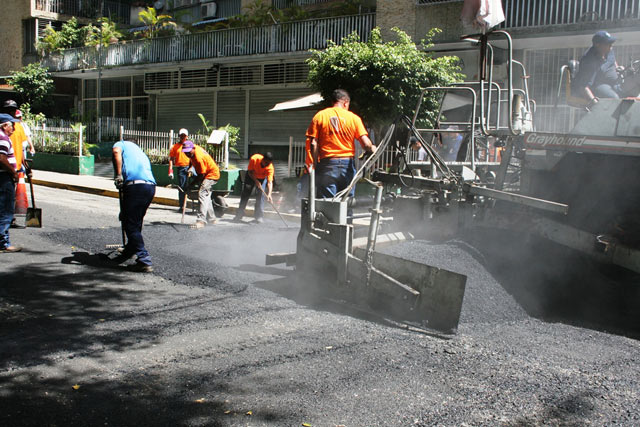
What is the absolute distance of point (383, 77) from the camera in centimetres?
1370

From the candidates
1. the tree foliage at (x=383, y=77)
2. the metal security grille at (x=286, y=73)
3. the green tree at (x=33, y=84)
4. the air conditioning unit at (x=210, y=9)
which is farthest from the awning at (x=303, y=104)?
the green tree at (x=33, y=84)

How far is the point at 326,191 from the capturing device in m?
6.56

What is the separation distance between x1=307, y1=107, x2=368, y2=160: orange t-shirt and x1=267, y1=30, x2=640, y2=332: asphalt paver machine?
1.46 feet

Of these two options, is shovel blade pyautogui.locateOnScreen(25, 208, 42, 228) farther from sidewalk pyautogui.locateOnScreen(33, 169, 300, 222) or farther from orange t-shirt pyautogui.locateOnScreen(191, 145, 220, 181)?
sidewalk pyautogui.locateOnScreen(33, 169, 300, 222)

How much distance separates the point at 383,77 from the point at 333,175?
7.72 metres

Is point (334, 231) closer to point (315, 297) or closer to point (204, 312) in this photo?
point (315, 297)

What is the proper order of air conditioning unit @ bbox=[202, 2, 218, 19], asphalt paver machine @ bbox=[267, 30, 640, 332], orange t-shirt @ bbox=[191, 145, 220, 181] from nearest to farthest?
asphalt paver machine @ bbox=[267, 30, 640, 332], orange t-shirt @ bbox=[191, 145, 220, 181], air conditioning unit @ bbox=[202, 2, 218, 19]

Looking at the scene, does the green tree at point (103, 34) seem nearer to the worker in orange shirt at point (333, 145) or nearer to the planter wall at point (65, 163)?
the planter wall at point (65, 163)

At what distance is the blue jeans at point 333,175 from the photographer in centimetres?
654

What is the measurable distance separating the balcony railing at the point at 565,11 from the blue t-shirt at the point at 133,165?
1172 cm

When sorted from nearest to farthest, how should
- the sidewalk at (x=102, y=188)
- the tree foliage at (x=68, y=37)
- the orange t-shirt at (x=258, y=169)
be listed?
the orange t-shirt at (x=258, y=169) → the sidewalk at (x=102, y=188) → the tree foliage at (x=68, y=37)

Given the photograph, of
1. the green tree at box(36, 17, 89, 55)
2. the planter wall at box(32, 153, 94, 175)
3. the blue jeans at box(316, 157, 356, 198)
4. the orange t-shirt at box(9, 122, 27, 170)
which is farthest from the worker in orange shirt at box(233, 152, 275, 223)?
the green tree at box(36, 17, 89, 55)

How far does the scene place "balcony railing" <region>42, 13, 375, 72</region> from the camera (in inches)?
753

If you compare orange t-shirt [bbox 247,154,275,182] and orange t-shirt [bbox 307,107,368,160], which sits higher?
orange t-shirt [bbox 307,107,368,160]
